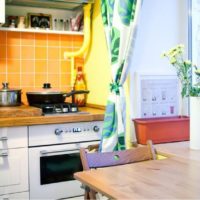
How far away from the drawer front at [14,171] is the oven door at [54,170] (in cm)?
5

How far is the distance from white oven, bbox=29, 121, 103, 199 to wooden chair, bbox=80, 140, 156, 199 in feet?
2.29

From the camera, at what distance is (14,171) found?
2.25 m

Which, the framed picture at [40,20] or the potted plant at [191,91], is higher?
the framed picture at [40,20]

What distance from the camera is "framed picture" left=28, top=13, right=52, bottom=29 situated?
284 centimetres

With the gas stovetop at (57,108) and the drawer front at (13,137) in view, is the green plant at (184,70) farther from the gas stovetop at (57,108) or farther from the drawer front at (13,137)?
the drawer front at (13,137)

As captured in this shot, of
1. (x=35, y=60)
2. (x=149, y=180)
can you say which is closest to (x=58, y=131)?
(x=35, y=60)

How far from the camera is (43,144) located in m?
2.32

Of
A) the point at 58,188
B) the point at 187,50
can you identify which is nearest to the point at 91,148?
the point at 58,188

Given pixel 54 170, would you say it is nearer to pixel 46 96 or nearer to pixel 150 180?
pixel 46 96

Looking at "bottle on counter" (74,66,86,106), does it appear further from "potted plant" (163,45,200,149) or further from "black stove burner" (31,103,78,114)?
"potted plant" (163,45,200,149)

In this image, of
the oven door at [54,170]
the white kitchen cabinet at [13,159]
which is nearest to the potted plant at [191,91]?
the oven door at [54,170]

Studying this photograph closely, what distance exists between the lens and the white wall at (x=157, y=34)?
240cm

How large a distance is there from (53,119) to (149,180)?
42.1 inches

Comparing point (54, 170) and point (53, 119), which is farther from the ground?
point (53, 119)
